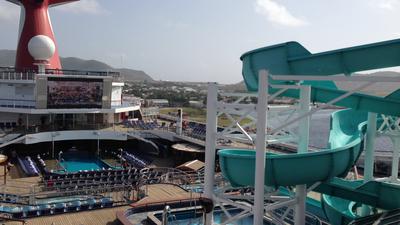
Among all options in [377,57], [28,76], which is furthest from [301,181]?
[28,76]

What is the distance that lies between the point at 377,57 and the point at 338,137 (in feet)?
16.7

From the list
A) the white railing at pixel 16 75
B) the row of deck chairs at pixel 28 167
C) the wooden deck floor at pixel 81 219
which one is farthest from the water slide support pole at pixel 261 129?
the white railing at pixel 16 75

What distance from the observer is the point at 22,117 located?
33.7 m

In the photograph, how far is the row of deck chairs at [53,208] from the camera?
15.1m

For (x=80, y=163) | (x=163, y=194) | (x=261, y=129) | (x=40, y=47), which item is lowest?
(x=80, y=163)

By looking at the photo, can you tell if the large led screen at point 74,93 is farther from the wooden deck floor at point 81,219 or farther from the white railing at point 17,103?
the wooden deck floor at point 81,219

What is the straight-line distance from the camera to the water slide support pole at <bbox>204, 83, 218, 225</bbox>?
10195 millimetres

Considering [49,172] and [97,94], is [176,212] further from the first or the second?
[97,94]

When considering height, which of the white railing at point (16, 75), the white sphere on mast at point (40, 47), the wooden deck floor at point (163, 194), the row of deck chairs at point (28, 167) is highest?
the white sphere on mast at point (40, 47)

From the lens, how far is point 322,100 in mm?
10789

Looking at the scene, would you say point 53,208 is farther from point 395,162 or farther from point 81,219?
point 395,162

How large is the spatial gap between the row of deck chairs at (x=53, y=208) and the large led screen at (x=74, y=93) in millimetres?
17190

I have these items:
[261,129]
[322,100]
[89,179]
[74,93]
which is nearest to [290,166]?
[261,129]

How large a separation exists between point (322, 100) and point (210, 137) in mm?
3117
